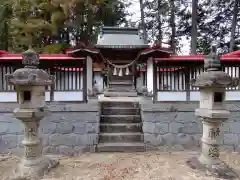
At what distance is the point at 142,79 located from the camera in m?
12.5

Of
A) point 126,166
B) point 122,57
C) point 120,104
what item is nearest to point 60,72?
point 120,104

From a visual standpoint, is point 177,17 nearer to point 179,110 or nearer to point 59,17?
point 59,17

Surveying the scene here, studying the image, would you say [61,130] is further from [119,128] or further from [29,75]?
[29,75]

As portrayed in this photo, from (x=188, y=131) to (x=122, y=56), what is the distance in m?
4.78

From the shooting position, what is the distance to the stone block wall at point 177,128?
6.21 metres

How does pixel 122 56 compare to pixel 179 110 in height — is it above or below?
above

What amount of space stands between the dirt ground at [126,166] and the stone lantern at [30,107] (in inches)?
13.7

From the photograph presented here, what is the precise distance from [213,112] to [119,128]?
9.45ft

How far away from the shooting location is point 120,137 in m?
6.18

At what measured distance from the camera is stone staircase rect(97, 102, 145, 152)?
5.94 metres

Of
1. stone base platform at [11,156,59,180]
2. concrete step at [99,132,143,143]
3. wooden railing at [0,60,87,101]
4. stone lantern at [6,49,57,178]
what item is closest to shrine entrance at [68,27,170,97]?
wooden railing at [0,60,87,101]

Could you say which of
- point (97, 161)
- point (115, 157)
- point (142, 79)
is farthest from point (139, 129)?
point (142, 79)

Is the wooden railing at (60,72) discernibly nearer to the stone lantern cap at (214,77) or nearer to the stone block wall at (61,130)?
the stone block wall at (61,130)

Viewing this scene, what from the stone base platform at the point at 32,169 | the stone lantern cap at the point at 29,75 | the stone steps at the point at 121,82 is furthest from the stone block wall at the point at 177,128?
the stone steps at the point at 121,82
